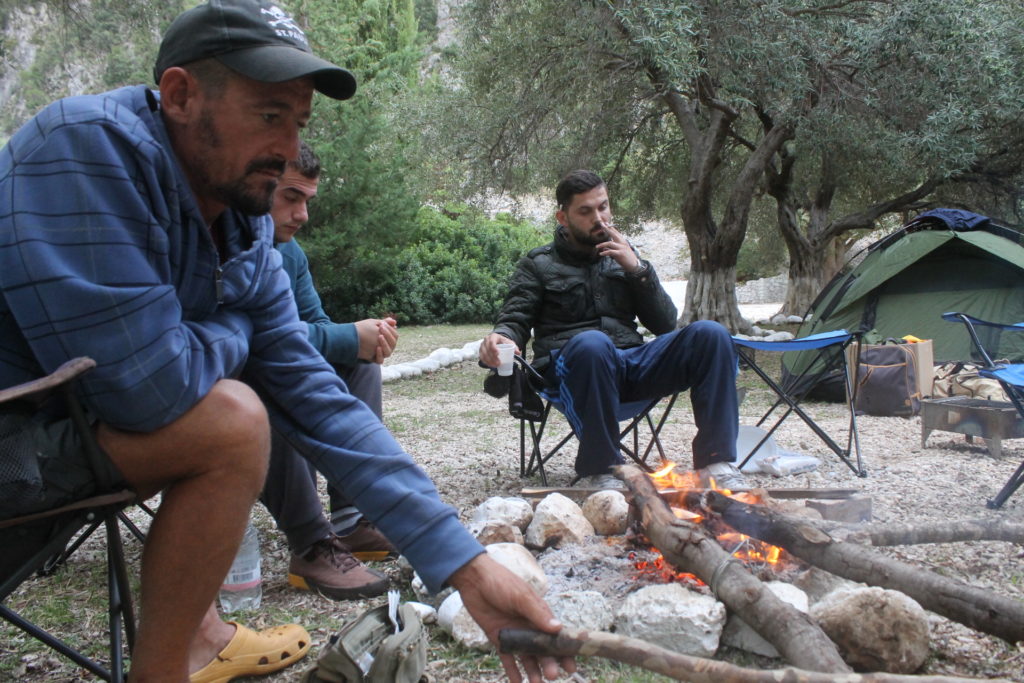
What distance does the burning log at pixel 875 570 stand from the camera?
1.84 meters

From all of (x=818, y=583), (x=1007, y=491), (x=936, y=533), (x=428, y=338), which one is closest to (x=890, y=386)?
(x=1007, y=491)

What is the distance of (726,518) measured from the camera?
2547 mm

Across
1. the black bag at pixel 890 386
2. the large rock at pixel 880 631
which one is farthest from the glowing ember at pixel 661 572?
the black bag at pixel 890 386

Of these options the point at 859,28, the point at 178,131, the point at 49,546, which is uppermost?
the point at 859,28

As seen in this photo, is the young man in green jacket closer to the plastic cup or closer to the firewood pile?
the firewood pile

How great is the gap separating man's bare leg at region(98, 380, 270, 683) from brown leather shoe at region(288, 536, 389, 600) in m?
1.07

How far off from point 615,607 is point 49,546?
56.9 inches

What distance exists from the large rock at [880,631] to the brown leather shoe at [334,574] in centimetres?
131

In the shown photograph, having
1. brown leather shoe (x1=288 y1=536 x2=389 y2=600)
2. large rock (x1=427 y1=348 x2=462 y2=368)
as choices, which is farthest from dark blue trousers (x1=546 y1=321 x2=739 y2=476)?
large rock (x1=427 y1=348 x2=462 y2=368)

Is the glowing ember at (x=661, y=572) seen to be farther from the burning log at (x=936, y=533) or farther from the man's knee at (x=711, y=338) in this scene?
the man's knee at (x=711, y=338)

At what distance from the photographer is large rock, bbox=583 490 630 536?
115 inches

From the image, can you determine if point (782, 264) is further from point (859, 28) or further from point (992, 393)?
point (992, 393)

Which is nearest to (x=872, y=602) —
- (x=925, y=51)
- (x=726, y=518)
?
(x=726, y=518)

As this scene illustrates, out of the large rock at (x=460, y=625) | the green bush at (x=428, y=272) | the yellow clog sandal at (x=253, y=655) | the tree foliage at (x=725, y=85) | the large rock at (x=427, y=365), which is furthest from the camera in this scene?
the green bush at (x=428, y=272)
